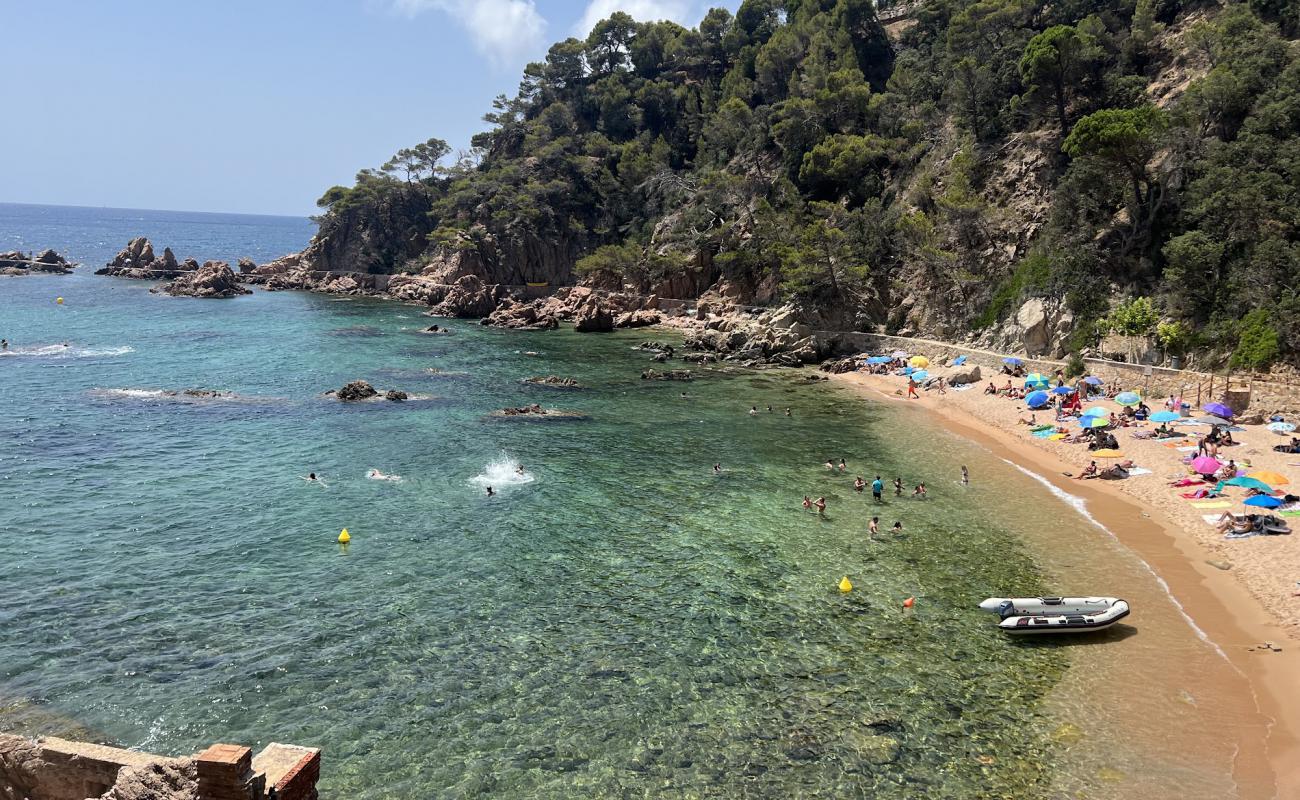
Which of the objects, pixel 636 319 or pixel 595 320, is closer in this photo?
pixel 595 320

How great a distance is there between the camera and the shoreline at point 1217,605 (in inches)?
587

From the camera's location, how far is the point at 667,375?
5631 cm

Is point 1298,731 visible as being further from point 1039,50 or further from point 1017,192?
point 1039,50

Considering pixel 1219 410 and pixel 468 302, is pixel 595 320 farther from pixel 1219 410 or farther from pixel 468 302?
pixel 1219 410

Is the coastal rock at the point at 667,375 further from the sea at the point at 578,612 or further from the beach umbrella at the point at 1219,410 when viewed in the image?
the beach umbrella at the point at 1219,410

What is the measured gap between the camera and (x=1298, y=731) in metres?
15.6

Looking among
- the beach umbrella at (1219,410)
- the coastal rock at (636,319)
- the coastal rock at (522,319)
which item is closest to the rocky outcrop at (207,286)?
the coastal rock at (522,319)

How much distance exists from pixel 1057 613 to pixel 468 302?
7844 centimetres

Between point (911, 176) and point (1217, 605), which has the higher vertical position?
point (911, 176)

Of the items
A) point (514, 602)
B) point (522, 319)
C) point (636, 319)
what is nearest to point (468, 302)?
point (522, 319)

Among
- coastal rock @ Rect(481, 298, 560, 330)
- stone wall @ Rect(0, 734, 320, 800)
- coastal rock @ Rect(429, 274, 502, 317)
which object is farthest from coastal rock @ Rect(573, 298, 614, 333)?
stone wall @ Rect(0, 734, 320, 800)

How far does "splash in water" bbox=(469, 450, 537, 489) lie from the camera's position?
3191cm

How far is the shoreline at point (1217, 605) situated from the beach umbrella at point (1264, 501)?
2233 millimetres

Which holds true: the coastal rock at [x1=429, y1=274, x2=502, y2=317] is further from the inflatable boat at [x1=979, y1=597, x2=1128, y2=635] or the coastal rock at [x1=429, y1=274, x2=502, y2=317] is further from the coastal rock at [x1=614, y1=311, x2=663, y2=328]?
the inflatable boat at [x1=979, y1=597, x2=1128, y2=635]
